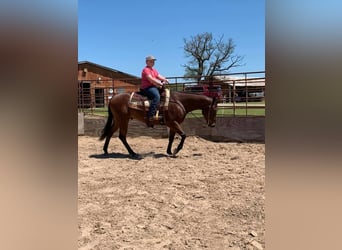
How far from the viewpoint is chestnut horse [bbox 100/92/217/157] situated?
4719 millimetres

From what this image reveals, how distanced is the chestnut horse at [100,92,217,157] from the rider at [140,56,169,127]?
0.15m

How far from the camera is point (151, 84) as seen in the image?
4.53m

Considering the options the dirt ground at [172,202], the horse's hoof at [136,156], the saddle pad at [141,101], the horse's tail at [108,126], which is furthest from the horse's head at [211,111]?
the horse's tail at [108,126]

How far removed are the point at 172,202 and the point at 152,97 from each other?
99.6 inches

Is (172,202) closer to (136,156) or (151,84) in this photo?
(136,156)

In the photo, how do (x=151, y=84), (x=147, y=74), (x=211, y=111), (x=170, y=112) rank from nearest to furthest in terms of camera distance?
1. (x=147, y=74)
2. (x=151, y=84)
3. (x=170, y=112)
4. (x=211, y=111)

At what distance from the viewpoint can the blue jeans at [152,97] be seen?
4566 mm

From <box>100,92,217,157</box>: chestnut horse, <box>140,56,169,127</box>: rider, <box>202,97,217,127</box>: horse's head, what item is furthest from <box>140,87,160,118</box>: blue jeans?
<box>202,97,217,127</box>: horse's head

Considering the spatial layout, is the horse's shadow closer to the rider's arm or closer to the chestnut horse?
the chestnut horse

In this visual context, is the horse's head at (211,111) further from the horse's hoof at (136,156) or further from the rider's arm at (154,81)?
the horse's hoof at (136,156)

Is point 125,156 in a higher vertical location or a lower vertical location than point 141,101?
lower

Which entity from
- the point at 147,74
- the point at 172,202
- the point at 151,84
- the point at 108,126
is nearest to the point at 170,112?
the point at 151,84
